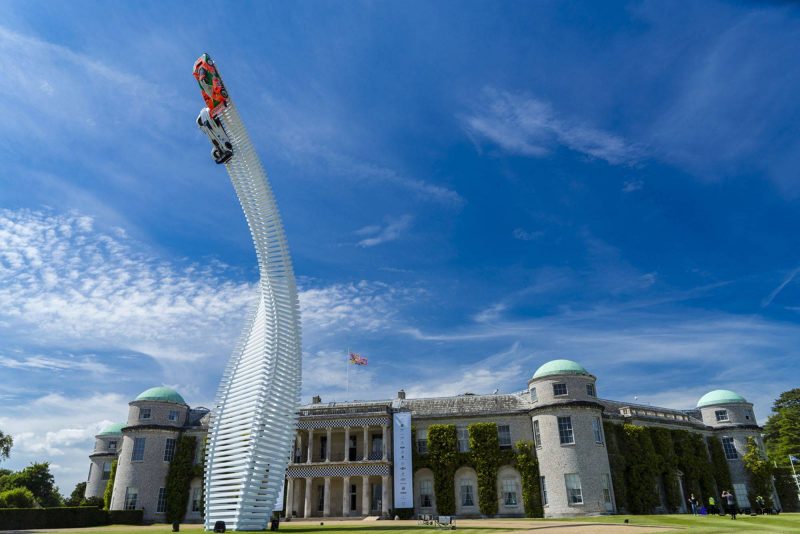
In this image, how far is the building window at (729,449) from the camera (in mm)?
39469

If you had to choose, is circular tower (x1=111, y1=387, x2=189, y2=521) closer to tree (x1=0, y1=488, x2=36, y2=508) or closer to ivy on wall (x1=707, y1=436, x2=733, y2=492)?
tree (x1=0, y1=488, x2=36, y2=508)

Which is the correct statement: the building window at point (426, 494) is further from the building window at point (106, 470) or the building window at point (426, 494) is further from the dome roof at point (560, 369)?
the building window at point (106, 470)

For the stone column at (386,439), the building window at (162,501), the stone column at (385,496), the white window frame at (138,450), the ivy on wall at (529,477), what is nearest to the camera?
the ivy on wall at (529,477)

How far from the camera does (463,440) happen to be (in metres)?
36.6

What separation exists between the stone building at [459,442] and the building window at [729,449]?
0.07m

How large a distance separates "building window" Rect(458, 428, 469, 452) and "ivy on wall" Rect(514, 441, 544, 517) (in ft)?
11.2

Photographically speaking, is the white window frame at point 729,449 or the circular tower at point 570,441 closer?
the circular tower at point 570,441

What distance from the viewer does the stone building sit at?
33.0 m

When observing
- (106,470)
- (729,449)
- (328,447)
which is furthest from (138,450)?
(729,449)

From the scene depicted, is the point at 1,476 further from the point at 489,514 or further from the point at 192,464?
the point at 489,514

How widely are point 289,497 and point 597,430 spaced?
21.0 m

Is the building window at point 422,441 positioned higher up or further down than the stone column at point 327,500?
higher up

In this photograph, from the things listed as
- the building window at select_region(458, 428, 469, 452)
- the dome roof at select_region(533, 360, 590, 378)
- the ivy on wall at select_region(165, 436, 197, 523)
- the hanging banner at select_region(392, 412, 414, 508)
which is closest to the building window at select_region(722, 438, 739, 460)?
the dome roof at select_region(533, 360, 590, 378)

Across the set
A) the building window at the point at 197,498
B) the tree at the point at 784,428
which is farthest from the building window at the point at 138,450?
the tree at the point at 784,428
